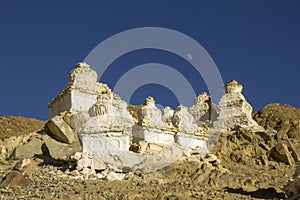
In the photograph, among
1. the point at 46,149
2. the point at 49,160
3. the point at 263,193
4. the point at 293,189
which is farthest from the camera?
the point at 46,149

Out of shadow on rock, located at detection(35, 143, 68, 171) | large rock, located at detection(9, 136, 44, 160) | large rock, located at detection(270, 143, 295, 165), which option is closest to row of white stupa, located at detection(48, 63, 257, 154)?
shadow on rock, located at detection(35, 143, 68, 171)

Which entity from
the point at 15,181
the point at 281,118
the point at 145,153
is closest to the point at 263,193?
the point at 145,153

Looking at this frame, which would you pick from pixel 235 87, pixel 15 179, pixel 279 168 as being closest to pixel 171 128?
pixel 279 168

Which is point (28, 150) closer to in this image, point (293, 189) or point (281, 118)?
point (293, 189)

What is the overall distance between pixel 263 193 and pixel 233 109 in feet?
68.2

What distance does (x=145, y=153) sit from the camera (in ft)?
114

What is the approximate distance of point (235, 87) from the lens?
48031 mm

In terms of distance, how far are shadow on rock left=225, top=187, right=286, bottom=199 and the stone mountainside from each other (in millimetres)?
42

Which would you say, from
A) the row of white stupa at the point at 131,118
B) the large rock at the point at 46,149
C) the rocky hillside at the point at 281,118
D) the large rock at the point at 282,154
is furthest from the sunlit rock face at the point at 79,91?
the rocky hillside at the point at 281,118

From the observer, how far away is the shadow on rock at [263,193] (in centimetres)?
2527

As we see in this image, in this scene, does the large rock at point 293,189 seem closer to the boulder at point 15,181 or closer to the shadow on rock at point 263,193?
the shadow on rock at point 263,193

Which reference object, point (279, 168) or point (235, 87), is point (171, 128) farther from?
point (235, 87)

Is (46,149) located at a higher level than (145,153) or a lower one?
higher

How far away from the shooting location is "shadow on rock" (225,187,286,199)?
25266mm
